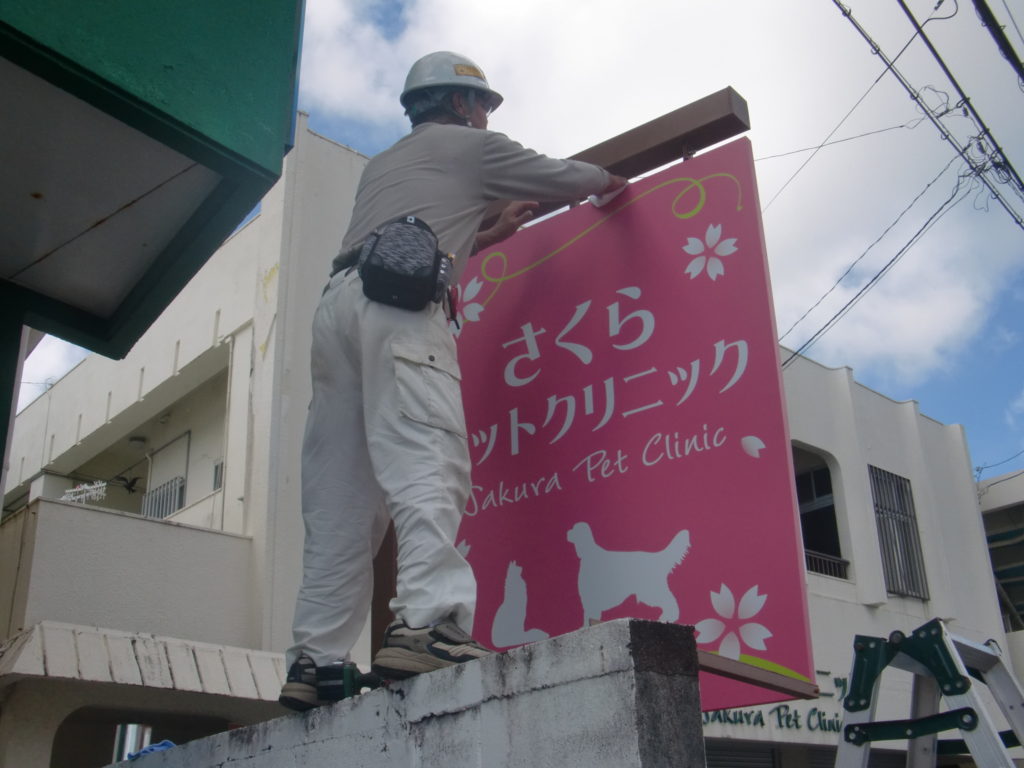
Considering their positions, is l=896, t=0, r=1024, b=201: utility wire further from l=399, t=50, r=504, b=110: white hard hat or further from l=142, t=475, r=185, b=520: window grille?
l=142, t=475, r=185, b=520: window grille

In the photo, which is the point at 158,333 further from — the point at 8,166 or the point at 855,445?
the point at 8,166

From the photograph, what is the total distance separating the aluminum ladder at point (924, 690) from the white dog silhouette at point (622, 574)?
591 mm

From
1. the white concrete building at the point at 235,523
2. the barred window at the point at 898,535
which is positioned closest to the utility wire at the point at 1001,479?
the white concrete building at the point at 235,523

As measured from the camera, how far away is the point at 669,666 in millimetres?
2252

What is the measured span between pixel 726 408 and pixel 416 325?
0.98 m

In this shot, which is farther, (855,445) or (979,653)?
(855,445)

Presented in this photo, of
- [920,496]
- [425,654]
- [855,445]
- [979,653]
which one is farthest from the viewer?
[920,496]

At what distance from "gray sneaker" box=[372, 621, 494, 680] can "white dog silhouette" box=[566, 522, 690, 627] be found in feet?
2.52

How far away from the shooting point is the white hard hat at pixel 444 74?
3732mm

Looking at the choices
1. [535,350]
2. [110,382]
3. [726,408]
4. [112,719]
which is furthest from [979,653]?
[110,382]

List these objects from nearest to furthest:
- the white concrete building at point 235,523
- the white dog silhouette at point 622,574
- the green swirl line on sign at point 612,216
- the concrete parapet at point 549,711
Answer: the concrete parapet at point 549,711
the white dog silhouette at point 622,574
the green swirl line on sign at point 612,216
the white concrete building at point 235,523

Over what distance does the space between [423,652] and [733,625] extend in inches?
37.2

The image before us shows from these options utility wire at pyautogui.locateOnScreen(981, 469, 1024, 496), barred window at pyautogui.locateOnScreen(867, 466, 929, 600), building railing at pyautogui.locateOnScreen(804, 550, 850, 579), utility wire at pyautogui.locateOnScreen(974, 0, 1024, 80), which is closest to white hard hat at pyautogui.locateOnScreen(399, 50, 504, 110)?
utility wire at pyautogui.locateOnScreen(974, 0, 1024, 80)

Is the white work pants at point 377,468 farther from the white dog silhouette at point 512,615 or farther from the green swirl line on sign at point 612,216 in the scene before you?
the green swirl line on sign at point 612,216
